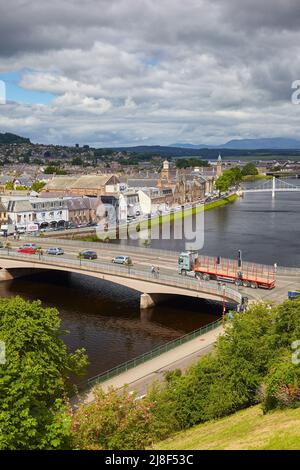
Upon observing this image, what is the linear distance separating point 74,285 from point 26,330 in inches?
1486

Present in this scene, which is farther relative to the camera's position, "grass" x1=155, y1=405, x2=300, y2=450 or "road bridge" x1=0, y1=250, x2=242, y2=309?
"road bridge" x1=0, y1=250, x2=242, y2=309

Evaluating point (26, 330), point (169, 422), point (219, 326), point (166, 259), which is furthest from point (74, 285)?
point (169, 422)

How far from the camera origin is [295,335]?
2791 cm

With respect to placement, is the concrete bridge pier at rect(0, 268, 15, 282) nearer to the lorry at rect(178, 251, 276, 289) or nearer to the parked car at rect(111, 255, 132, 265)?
the parked car at rect(111, 255, 132, 265)

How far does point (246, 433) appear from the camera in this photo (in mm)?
20969

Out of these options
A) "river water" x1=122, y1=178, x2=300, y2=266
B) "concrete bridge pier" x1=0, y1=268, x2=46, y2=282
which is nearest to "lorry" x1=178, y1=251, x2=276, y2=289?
"river water" x1=122, y1=178, x2=300, y2=266

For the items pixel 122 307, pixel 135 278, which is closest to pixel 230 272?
pixel 135 278

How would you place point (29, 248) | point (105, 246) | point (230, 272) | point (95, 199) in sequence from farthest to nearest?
point (95, 199), point (105, 246), point (29, 248), point (230, 272)

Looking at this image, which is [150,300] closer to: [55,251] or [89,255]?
[89,255]

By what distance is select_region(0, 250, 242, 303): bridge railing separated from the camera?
48.1m

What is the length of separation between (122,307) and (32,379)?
114 ft

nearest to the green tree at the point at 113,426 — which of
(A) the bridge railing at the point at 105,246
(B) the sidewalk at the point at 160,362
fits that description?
(B) the sidewalk at the point at 160,362

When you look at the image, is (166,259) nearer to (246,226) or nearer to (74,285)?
(74,285)

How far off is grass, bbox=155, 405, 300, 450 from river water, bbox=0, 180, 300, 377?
16119mm
